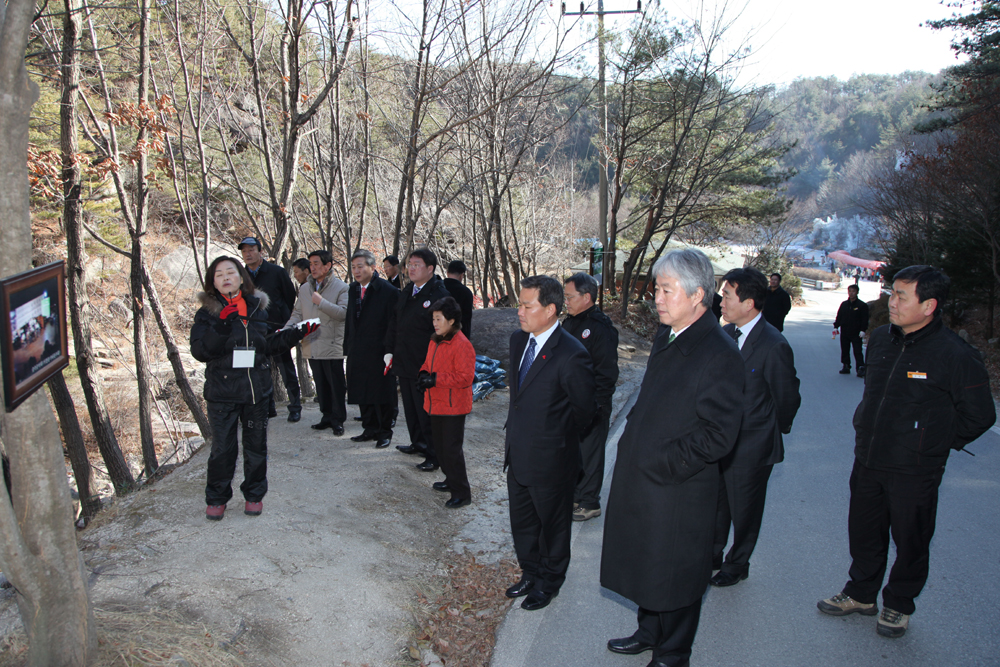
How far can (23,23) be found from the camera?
2.60m

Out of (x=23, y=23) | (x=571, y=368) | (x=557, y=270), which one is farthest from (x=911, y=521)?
(x=557, y=270)

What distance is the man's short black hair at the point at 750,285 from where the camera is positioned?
14.8 ft

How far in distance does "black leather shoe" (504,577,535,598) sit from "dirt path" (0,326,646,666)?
596 mm

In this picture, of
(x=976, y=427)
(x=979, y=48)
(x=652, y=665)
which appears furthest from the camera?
(x=979, y=48)

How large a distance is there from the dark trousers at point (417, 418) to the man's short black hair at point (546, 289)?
253 cm

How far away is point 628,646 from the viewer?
142 inches

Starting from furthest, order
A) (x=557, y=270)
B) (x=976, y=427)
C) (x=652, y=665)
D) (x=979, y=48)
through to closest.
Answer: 1. (x=557, y=270)
2. (x=979, y=48)
3. (x=976, y=427)
4. (x=652, y=665)

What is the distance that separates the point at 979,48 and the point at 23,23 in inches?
838

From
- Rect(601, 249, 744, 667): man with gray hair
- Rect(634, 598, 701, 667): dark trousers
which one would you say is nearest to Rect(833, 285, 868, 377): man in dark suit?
Rect(634, 598, 701, 667): dark trousers

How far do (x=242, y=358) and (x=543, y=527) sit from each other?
2456mm

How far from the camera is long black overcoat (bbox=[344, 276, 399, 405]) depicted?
6906 millimetres

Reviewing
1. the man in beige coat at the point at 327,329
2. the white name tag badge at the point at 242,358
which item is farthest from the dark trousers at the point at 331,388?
the white name tag badge at the point at 242,358

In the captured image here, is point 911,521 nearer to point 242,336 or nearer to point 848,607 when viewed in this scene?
point 848,607

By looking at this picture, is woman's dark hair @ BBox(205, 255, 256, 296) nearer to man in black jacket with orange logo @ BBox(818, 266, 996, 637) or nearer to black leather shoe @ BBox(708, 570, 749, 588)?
black leather shoe @ BBox(708, 570, 749, 588)
